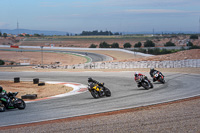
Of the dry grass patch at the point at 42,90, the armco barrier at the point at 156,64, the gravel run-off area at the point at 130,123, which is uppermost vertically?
the armco barrier at the point at 156,64

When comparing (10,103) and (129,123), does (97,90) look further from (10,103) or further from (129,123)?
(129,123)

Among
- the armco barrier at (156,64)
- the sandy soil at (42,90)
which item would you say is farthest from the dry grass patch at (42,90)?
the armco barrier at (156,64)

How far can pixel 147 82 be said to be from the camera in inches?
635

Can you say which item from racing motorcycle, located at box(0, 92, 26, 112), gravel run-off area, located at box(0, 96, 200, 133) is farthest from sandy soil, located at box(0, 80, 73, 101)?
gravel run-off area, located at box(0, 96, 200, 133)

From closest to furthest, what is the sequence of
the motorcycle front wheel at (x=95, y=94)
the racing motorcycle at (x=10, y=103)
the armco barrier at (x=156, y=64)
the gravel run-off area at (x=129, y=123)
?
the gravel run-off area at (x=129, y=123)
the racing motorcycle at (x=10, y=103)
the motorcycle front wheel at (x=95, y=94)
the armco barrier at (x=156, y=64)

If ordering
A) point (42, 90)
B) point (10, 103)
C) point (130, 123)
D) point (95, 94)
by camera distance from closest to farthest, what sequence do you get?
1. point (130, 123)
2. point (10, 103)
3. point (95, 94)
4. point (42, 90)

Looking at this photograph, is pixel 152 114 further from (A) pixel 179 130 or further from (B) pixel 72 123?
(B) pixel 72 123

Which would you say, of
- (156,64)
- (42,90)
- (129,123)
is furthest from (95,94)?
(156,64)

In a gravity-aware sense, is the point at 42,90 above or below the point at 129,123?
below

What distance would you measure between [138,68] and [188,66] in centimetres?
526

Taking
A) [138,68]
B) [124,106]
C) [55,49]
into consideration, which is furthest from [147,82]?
[55,49]

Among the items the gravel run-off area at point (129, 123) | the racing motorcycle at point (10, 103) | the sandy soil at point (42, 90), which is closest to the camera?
the gravel run-off area at point (129, 123)

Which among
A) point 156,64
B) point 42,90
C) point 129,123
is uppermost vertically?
point 156,64

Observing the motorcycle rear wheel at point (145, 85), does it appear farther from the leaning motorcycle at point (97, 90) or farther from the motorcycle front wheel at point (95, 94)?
the motorcycle front wheel at point (95, 94)
